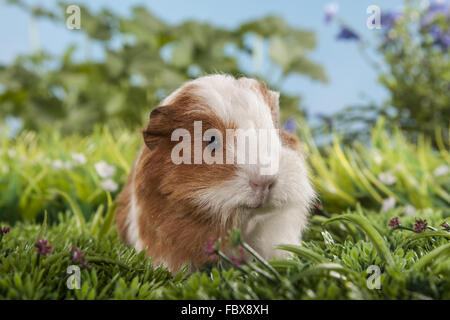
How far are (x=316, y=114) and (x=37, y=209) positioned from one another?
399cm

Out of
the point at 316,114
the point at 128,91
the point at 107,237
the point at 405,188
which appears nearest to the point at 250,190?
the point at 107,237

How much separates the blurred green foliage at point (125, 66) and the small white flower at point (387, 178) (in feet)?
12.7

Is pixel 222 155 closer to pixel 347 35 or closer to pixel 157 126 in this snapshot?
pixel 157 126

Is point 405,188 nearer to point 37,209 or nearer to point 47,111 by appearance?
point 37,209

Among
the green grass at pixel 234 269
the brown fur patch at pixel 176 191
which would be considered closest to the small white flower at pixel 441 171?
the green grass at pixel 234 269

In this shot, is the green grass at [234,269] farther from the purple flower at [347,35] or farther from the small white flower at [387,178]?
the purple flower at [347,35]

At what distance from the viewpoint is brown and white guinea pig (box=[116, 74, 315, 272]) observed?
1.77 meters

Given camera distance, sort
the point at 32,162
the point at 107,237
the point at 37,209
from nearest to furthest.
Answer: the point at 107,237, the point at 37,209, the point at 32,162

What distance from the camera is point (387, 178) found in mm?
4195

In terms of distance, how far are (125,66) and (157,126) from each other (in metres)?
6.19

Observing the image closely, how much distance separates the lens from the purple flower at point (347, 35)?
223 inches

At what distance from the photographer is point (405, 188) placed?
4180 millimetres

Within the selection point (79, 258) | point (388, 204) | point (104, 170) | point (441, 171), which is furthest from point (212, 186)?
point (441, 171)

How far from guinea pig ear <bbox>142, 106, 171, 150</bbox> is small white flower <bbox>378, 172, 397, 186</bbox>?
282 cm
